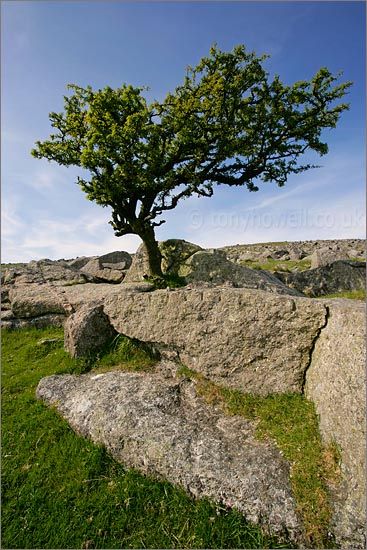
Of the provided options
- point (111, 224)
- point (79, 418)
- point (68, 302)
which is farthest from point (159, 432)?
point (111, 224)

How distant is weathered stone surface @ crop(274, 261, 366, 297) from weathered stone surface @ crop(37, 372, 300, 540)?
1602 centimetres

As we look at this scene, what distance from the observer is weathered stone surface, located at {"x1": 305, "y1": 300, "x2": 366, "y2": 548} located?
5.68 metres

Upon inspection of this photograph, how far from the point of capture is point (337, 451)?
21.5 feet

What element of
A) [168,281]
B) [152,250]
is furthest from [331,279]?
[152,250]

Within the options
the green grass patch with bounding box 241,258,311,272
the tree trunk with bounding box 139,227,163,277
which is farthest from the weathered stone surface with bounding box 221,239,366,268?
the tree trunk with bounding box 139,227,163,277

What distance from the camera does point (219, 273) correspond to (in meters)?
22.3

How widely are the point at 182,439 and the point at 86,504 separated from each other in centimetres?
236

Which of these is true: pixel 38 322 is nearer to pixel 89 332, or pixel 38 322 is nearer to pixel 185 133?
pixel 89 332

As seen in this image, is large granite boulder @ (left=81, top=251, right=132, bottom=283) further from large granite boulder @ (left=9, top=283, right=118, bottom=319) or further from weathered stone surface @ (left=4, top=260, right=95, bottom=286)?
large granite boulder @ (left=9, top=283, right=118, bottom=319)

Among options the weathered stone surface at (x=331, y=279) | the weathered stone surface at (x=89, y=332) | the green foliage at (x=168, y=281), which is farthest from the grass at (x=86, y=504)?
the weathered stone surface at (x=331, y=279)

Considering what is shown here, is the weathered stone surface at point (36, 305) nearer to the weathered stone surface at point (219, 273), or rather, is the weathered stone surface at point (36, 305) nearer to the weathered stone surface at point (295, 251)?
the weathered stone surface at point (219, 273)

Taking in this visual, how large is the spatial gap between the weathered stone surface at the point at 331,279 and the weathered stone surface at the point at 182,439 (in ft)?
A: 52.6

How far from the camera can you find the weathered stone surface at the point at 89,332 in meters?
12.0

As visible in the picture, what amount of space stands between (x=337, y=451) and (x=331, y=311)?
3144 mm
